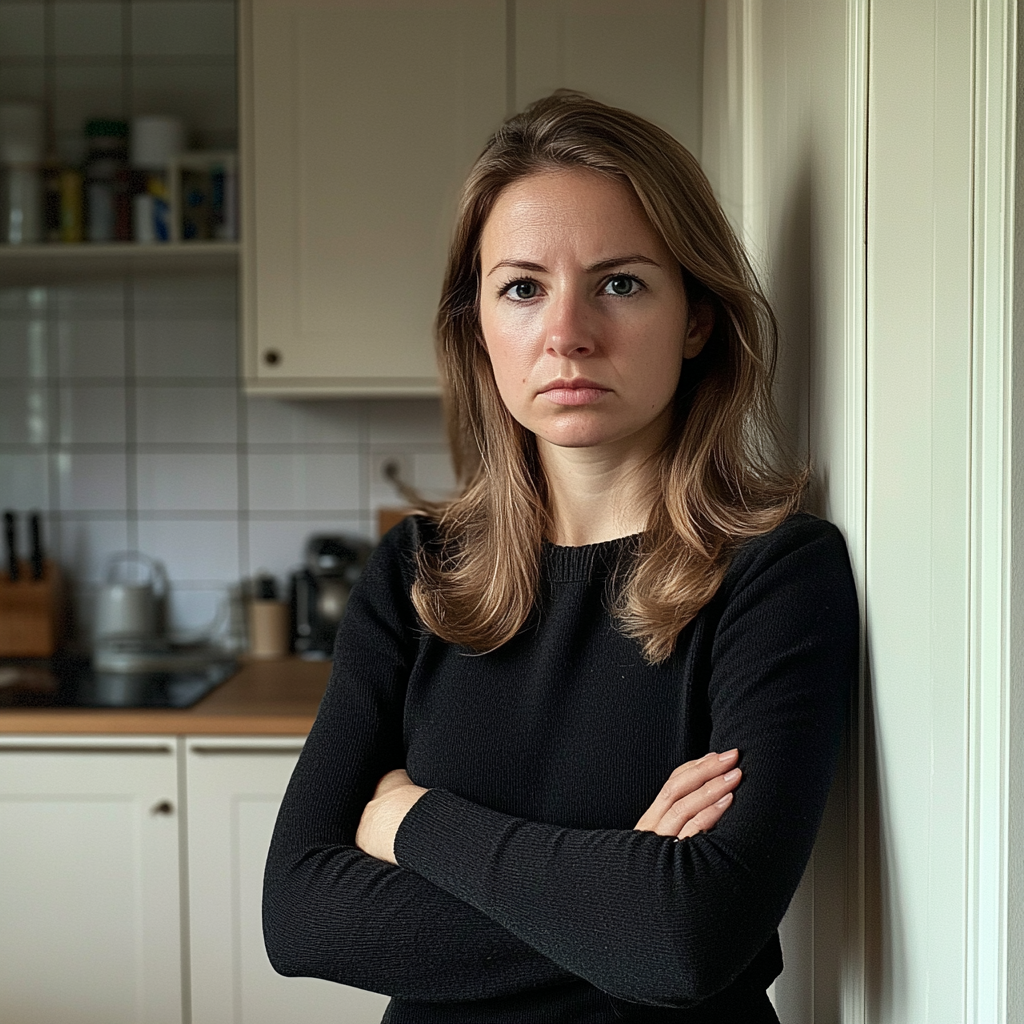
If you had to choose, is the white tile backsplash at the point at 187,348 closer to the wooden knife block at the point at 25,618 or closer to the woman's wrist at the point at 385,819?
the wooden knife block at the point at 25,618

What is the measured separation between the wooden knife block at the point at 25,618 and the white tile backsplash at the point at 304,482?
1.66 ft

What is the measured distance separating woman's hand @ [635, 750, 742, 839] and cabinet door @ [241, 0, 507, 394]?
1480 mm

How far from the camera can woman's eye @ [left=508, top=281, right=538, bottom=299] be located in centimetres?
111

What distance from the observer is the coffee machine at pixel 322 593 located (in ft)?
8.51

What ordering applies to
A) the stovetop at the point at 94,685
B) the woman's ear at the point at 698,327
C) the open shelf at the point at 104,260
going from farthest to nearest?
the open shelf at the point at 104,260 → the stovetop at the point at 94,685 → the woman's ear at the point at 698,327

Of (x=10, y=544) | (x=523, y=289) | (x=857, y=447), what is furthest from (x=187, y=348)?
(x=857, y=447)

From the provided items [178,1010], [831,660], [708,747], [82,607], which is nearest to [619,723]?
[708,747]

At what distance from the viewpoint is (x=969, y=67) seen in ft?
2.88

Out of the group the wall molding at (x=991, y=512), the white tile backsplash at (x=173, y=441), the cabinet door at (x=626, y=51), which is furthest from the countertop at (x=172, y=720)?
the wall molding at (x=991, y=512)

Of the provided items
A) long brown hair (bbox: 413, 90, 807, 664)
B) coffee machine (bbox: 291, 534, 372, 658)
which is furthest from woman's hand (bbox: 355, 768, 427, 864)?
coffee machine (bbox: 291, 534, 372, 658)

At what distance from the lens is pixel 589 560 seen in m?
1.14

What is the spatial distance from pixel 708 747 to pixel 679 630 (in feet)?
0.36

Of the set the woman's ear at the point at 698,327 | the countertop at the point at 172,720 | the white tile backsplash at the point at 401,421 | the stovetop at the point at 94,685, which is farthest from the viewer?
the white tile backsplash at the point at 401,421

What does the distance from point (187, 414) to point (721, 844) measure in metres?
2.13
